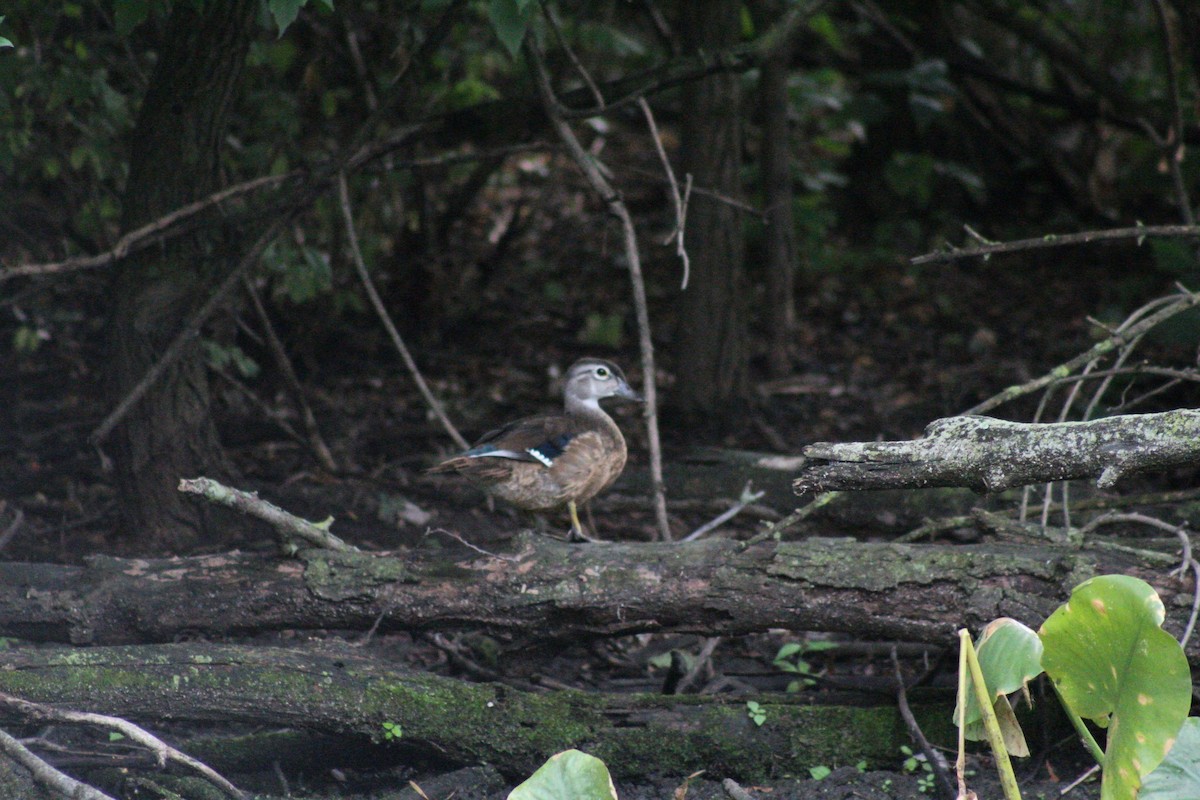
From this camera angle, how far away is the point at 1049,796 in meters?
3.38

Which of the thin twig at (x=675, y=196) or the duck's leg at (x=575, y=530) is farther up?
the thin twig at (x=675, y=196)

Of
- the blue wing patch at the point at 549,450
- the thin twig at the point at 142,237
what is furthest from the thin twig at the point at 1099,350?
the thin twig at the point at 142,237

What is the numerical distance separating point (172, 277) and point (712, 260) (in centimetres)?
296

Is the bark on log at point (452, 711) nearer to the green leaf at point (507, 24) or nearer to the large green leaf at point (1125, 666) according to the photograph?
the large green leaf at point (1125, 666)

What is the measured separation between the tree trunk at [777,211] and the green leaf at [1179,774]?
5.22 m

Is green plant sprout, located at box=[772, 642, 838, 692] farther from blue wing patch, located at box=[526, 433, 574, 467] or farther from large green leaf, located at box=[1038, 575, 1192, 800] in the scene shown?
large green leaf, located at box=[1038, 575, 1192, 800]

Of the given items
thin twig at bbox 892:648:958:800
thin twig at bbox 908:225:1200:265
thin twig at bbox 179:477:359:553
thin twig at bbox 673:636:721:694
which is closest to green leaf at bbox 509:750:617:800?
thin twig at bbox 892:648:958:800

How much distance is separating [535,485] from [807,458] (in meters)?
2.91

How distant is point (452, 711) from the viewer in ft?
11.3

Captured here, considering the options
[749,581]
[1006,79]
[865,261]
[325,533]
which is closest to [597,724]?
[749,581]

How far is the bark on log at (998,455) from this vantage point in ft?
6.90

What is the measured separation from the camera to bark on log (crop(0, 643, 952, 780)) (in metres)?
3.35

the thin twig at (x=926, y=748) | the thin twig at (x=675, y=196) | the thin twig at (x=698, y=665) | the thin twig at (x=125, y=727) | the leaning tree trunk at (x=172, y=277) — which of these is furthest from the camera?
the leaning tree trunk at (x=172, y=277)

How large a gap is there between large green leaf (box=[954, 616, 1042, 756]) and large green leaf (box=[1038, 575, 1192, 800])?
0.09 m
